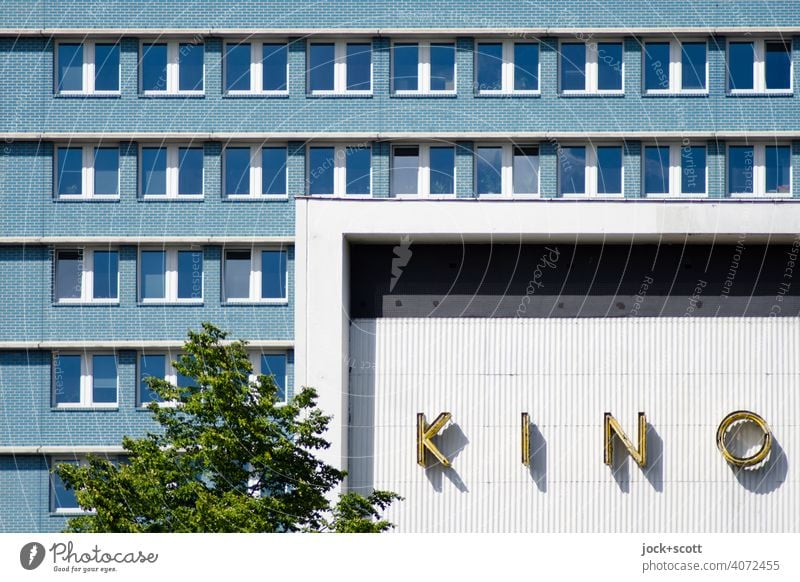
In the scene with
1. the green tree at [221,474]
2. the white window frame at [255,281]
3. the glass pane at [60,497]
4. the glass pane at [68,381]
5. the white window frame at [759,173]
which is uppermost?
the white window frame at [759,173]

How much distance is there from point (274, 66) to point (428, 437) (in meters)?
14.4

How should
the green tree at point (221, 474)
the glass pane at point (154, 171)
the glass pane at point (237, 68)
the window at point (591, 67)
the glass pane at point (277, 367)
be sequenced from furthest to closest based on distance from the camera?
the glass pane at point (154, 171) < the glass pane at point (237, 68) < the window at point (591, 67) < the glass pane at point (277, 367) < the green tree at point (221, 474)

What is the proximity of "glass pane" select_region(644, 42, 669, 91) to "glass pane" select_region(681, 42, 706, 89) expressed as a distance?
52 cm

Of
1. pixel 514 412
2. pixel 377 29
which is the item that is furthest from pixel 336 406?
pixel 377 29

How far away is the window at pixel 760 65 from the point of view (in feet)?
151

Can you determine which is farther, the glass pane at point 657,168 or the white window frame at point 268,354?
the glass pane at point 657,168

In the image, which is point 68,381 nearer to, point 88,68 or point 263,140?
Answer: point 263,140

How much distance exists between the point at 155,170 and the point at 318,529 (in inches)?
713

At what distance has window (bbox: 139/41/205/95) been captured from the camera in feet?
152

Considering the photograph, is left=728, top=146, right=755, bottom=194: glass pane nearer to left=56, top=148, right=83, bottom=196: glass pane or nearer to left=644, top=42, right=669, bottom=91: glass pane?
left=644, top=42, right=669, bottom=91: glass pane

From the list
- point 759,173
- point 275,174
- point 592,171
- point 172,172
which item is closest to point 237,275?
point 275,174

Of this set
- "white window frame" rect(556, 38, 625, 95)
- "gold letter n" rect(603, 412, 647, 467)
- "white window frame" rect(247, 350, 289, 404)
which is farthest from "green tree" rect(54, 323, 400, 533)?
"white window frame" rect(556, 38, 625, 95)

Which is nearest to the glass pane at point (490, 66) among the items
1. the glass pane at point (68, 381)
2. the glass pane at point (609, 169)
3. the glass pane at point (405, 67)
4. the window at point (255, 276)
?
the glass pane at point (405, 67)

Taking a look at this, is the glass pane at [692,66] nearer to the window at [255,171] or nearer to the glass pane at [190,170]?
the window at [255,171]
